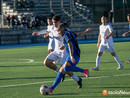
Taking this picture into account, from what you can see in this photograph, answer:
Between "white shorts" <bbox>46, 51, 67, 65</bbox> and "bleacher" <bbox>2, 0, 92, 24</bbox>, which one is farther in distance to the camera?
"bleacher" <bbox>2, 0, 92, 24</bbox>

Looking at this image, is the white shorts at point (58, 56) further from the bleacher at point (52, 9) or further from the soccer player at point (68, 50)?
the bleacher at point (52, 9)

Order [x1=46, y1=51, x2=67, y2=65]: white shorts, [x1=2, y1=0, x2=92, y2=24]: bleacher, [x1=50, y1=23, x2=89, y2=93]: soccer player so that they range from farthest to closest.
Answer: [x1=2, y1=0, x2=92, y2=24]: bleacher < [x1=46, y1=51, x2=67, y2=65]: white shorts < [x1=50, y1=23, x2=89, y2=93]: soccer player

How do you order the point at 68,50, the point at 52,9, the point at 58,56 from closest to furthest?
the point at 68,50 → the point at 58,56 → the point at 52,9

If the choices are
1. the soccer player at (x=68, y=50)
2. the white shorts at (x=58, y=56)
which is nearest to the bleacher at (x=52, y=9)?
the white shorts at (x=58, y=56)

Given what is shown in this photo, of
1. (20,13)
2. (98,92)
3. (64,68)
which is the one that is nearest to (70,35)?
(64,68)

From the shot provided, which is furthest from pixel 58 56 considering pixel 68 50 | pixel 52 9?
pixel 52 9

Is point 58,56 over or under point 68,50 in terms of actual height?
under

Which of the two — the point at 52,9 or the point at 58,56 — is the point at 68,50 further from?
the point at 52,9

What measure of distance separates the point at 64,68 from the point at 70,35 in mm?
859

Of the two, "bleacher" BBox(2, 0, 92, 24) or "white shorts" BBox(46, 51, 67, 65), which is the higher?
"bleacher" BBox(2, 0, 92, 24)

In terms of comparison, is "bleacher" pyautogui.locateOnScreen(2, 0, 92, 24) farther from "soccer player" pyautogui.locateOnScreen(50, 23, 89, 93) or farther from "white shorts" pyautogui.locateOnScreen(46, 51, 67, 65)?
"soccer player" pyautogui.locateOnScreen(50, 23, 89, 93)

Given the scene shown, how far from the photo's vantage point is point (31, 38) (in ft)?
131

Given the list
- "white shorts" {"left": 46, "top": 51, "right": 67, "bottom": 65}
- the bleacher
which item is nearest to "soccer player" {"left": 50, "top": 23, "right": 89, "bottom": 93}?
"white shorts" {"left": 46, "top": 51, "right": 67, "bottom": 65}

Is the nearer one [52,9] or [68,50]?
[68,50]
